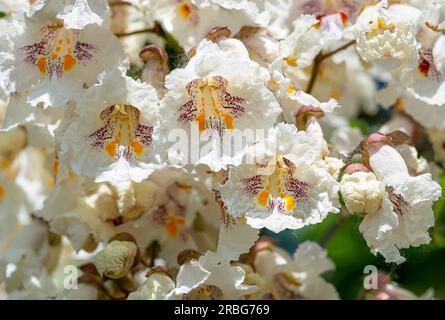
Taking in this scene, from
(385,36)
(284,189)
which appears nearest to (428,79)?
(385,36)

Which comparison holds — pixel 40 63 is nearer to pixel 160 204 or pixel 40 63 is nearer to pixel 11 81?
pixel 11 81

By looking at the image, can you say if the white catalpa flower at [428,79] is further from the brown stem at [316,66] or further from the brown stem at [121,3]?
the brown stem at [121,3]

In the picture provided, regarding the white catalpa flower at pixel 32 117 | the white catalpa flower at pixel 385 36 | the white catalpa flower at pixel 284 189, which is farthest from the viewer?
the white catalpa flower at pixel 32 117

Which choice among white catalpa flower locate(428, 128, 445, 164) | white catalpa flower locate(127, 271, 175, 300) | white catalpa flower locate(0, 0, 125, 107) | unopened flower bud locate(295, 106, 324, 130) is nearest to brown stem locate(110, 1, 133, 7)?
white catalpa flower locate(0, 0, 125, 107)

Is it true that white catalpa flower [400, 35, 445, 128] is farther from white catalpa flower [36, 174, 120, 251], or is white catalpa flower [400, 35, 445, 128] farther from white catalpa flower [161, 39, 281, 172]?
white catalpa flower [36, 174, 120, 251]

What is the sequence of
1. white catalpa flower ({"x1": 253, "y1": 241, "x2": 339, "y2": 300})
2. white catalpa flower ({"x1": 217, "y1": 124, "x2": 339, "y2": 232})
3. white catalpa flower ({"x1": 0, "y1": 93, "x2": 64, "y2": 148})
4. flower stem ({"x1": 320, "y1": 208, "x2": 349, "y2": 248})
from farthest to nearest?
flower stem ({"x1": 320, "y1": 208, "x2": 349, "y2": 248})
white catalpa flower ({"x1": 253, "y1": 241, "x2": 339, "y2": 300})
white catalpa flower ({"x1": 0, "y1": 93, "x2": 64, "y2": 148})
white catalpa flower ({"x1": 217, "y1": 124, "x2": 339, "y2": 232})

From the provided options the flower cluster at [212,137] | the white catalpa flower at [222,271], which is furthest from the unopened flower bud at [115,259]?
the white catalpa flower at [222,271]
